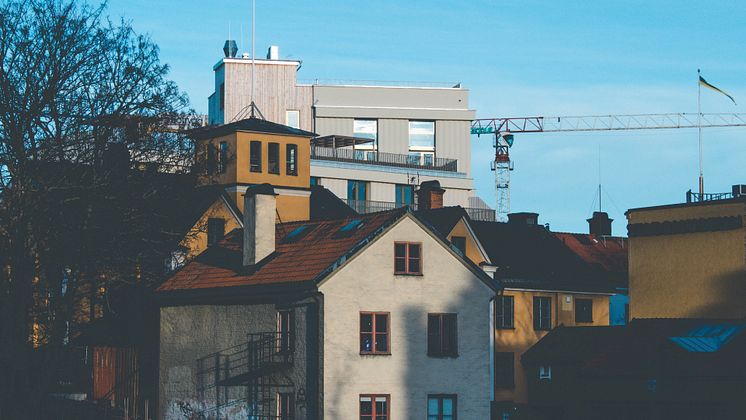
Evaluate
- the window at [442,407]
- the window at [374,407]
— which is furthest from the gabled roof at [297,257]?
the window at [442,407]

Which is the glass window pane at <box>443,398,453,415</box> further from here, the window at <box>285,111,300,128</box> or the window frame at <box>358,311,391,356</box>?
the window at <box>285,111,300,128</box>

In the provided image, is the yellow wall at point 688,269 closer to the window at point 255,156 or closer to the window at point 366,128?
the window at point 255,156

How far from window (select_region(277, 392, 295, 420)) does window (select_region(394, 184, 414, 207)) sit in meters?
55.8

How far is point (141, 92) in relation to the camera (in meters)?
48.4

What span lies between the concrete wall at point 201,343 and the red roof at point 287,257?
105cm

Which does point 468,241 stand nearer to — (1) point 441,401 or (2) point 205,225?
(2) point 205,225

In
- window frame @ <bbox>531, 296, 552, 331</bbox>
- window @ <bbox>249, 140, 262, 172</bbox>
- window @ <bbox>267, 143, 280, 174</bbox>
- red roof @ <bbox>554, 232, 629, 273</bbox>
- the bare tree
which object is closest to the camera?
the bare tree

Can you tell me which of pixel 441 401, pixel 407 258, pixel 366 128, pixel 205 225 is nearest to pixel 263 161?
pixel 205 225

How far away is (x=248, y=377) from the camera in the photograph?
1994 inches

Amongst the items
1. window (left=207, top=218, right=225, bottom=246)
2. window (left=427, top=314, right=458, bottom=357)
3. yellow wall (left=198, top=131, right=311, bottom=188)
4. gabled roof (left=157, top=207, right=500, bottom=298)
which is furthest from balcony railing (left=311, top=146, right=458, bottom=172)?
window (left=427, top=314, right=458, bottom=357)

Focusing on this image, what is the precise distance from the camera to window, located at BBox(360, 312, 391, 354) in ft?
163

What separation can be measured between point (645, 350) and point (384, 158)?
53.3 meters

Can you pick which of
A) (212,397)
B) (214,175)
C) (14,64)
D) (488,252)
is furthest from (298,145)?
(14,64)

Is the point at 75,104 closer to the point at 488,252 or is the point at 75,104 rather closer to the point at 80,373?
the point at 80,373
